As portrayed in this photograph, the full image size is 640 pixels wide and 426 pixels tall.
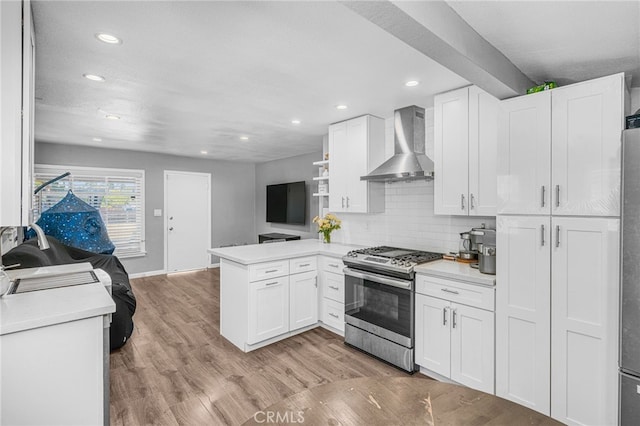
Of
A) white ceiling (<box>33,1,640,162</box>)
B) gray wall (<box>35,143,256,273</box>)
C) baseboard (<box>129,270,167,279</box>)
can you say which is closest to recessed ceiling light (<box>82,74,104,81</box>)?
white ceiling (<box>33,1,640,162</box>)

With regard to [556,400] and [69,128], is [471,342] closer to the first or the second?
[556,400]

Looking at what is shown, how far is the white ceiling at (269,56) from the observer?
164cm

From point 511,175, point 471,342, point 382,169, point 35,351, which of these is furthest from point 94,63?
point 471,342

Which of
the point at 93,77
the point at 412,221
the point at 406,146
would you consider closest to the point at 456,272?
the point at 412,221

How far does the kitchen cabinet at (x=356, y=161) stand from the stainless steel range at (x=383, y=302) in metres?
0.64

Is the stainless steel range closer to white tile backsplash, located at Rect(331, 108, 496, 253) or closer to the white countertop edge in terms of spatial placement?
white tile backsplash, located at Rect(331, 108, 496, 253)

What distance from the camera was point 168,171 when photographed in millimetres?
6395

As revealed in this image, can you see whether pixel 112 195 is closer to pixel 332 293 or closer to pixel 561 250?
pixel 332 293

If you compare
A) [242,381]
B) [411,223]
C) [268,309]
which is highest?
[411,223]

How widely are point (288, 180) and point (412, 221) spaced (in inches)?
139

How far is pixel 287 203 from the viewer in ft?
21.0

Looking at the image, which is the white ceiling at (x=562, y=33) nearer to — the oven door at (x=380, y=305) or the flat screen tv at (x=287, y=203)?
the oven door at (x=380, y=305)

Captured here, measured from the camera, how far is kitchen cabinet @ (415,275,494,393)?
2361 millimetres

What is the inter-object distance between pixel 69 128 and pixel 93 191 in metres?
1.71
